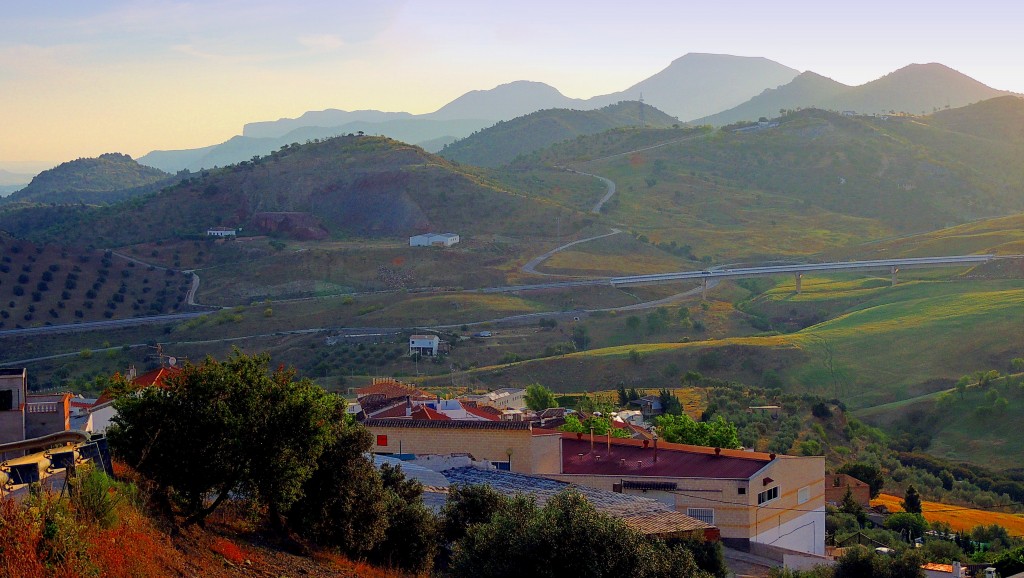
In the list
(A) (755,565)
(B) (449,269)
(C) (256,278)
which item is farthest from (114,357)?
(A) (755,565)

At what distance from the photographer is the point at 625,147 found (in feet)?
566

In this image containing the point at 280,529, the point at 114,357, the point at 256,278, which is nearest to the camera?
the point at 280,529

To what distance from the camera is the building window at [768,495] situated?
91.1 feet

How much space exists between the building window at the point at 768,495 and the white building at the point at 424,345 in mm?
48305

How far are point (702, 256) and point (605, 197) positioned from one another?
24867mm

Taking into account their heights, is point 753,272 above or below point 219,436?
below

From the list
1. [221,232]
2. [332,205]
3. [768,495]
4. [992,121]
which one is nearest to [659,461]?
[768,495]

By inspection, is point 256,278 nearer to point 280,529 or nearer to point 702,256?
point 702,256

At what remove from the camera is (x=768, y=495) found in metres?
28.2

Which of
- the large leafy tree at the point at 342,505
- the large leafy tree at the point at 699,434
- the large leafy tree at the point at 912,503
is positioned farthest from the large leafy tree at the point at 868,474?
the large leafy tree at the point at 342,505

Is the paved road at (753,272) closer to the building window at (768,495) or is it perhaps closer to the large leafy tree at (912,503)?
the large leafy tree at (912,503)

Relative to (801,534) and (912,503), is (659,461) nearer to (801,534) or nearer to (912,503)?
(801,534)

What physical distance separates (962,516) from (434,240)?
72554 millimetres

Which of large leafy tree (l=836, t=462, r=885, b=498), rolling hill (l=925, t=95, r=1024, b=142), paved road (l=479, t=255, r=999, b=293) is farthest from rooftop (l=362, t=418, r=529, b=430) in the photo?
rolling hill (l=925, t=95, r=1024, b=142)
